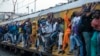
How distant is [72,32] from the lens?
336 inches

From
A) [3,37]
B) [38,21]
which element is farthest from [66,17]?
[3,37]

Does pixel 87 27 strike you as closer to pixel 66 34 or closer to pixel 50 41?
pixel 66 34

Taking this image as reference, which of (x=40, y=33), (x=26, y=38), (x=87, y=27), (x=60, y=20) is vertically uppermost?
(x=60, y=20)

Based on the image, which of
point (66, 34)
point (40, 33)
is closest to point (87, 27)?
point (66, 34)

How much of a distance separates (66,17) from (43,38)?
2440mm

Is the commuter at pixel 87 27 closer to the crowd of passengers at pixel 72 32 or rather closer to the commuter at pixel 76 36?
the crowd of passengers at pixel 72 32

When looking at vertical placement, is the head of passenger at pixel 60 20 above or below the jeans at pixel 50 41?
above

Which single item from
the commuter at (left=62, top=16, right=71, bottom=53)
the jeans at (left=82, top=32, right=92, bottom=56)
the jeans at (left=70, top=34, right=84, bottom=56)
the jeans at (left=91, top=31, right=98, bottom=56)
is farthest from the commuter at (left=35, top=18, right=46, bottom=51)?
the jeans at (left=91, top=31, right=98, bottom=56)

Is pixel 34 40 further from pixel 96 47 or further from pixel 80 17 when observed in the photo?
pixel 96 47

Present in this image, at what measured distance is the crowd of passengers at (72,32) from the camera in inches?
289

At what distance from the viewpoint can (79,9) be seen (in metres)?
8.70

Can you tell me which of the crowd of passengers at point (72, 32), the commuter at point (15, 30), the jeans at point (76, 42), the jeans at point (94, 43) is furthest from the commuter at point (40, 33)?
the jeans at point (94, 43)

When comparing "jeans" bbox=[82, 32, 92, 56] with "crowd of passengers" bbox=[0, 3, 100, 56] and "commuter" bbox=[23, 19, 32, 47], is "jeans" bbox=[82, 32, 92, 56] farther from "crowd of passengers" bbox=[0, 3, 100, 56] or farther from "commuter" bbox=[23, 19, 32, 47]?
"commuter" bbox=[23, 19, 32, 47]

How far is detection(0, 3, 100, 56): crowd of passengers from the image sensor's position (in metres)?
7.34
